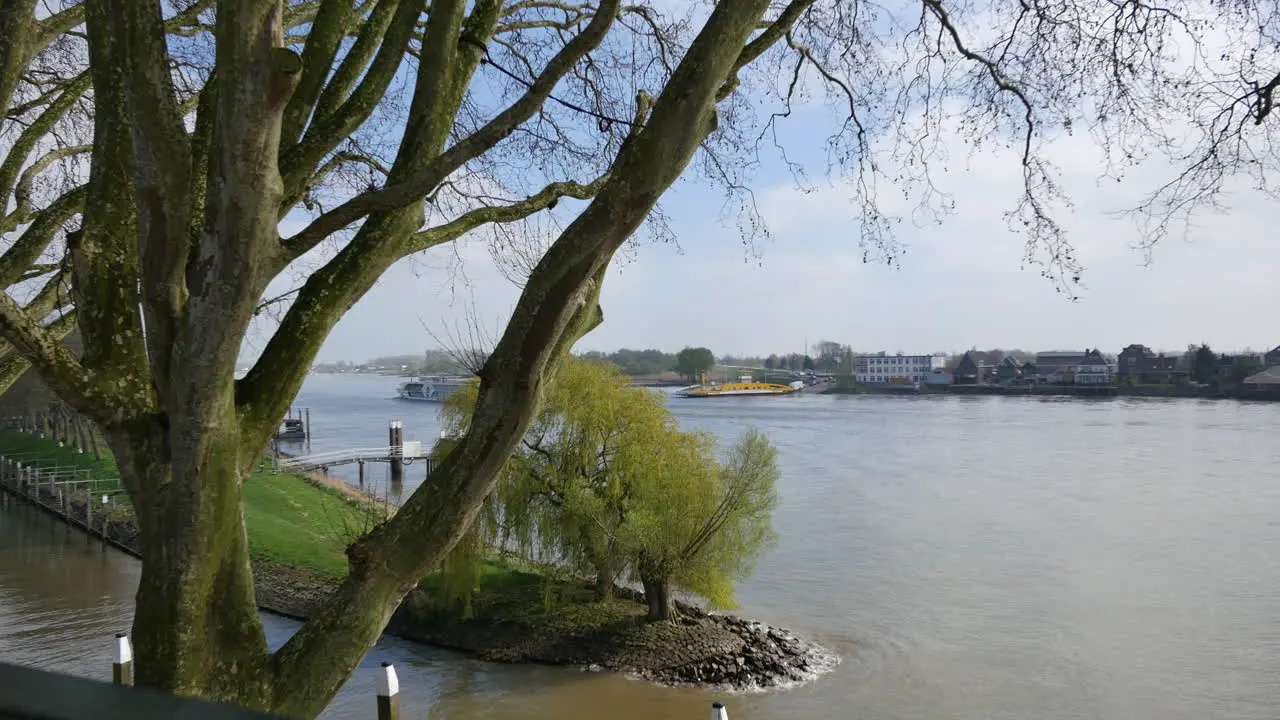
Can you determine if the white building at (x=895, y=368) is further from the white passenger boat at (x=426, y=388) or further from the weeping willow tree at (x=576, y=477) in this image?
the weeping willow tree at (x=576, y=477)

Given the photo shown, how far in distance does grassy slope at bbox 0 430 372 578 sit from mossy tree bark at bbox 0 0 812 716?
48.2 ft

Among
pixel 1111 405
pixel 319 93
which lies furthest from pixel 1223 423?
pixel 319 93

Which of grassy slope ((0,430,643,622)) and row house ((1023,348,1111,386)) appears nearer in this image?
grassy slope ((0,430,643,622))

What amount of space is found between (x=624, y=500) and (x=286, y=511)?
1489 centimetres

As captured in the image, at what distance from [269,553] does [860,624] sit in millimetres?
13517

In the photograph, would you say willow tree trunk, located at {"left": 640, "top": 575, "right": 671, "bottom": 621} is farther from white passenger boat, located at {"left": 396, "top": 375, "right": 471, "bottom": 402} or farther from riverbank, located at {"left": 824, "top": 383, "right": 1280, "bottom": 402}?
white passenger boat, located at {"left": 396, "top": 375, "right": 471, "bottom": 402}

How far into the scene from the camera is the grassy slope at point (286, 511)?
21375 millimetres

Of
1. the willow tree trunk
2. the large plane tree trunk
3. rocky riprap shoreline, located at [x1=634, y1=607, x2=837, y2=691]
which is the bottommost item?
rocky riprap shoreline, located at [x1=634, y1=607, x2=837, y2=691]

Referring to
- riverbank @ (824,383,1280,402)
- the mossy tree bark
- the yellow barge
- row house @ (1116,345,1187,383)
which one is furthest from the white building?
the mossy tree bark

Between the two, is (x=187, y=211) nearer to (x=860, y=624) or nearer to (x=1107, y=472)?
(x=860, y=624)

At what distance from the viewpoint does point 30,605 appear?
1741 centimetres

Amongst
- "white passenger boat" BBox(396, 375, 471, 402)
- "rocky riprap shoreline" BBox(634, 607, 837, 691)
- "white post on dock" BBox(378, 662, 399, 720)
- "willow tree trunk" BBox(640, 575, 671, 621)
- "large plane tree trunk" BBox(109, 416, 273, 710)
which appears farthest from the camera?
"white passenger boat" BBox(396, 375, 471, 402)

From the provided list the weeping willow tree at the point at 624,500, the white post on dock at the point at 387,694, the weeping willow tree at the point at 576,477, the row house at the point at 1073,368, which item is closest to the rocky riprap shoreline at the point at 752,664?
the weeping willow tree at the point at 624,500

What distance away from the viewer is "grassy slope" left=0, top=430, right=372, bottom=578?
2138 centimetres
